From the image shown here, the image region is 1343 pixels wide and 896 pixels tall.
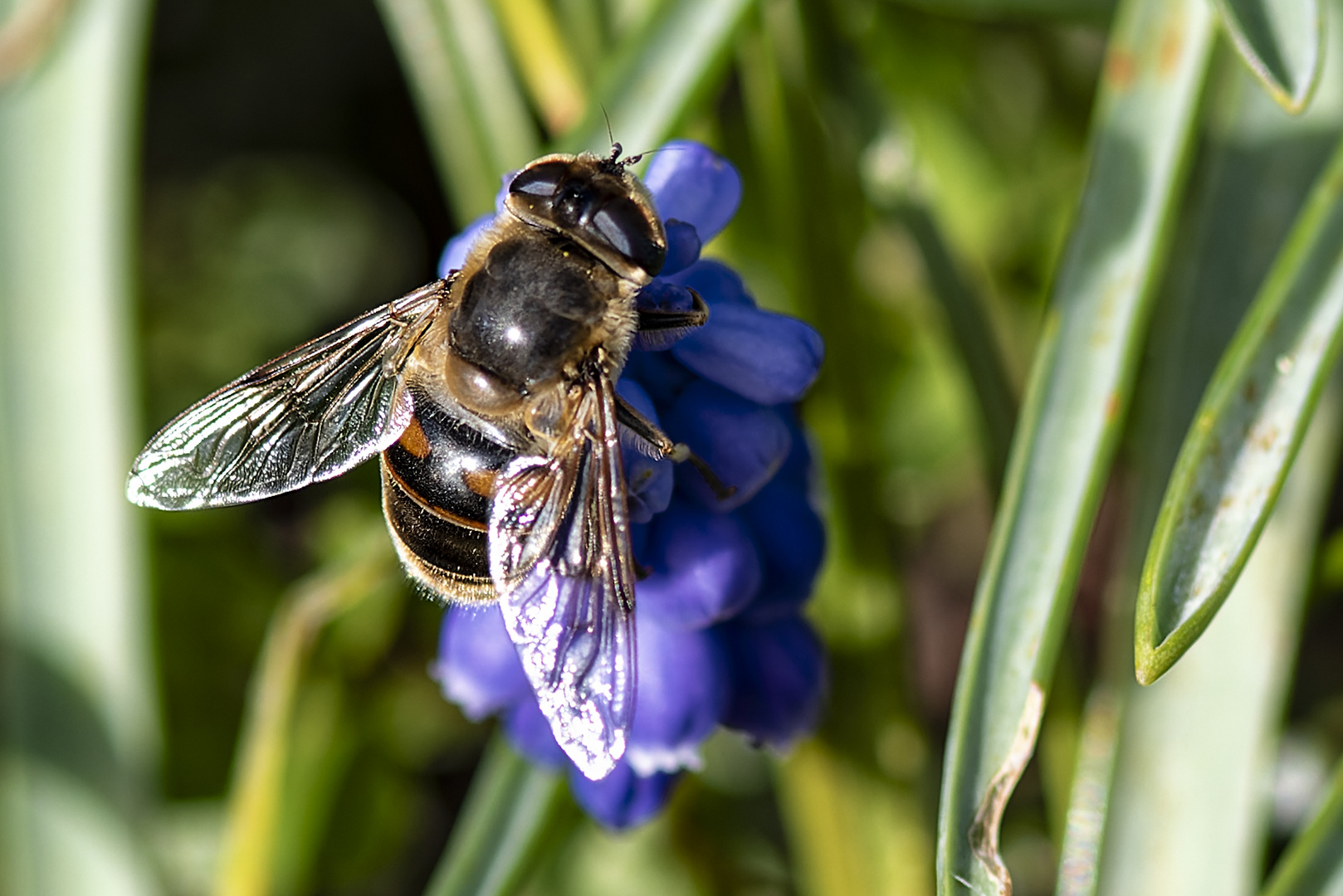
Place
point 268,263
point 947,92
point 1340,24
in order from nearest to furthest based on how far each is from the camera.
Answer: point 1340,24 → point 947,92 → point 268,263

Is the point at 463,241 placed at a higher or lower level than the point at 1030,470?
higher

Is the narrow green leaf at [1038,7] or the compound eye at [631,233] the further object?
the narrow green leaf at [1038,7]

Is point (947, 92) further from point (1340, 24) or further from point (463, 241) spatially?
point (463, 241)

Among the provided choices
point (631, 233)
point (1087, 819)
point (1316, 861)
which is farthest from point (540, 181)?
point (1316, 861)

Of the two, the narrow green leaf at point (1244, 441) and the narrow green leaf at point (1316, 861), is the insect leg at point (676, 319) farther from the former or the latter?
the narrow green leaf at point (1316, 861)

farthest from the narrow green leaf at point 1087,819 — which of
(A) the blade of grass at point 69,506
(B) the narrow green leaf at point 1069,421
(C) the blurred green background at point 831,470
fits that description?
(A) the blade of grass at point 69,506

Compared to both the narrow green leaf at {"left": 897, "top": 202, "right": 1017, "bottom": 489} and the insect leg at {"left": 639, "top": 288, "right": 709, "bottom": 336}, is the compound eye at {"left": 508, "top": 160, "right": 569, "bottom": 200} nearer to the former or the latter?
the insect leg at {"left": 639, "top": 288, "right": 709, "bottom": 336}

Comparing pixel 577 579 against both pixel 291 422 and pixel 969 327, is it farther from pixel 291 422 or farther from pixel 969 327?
pixel 969 327

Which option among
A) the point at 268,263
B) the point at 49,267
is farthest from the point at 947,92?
the point at 49,267
